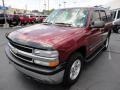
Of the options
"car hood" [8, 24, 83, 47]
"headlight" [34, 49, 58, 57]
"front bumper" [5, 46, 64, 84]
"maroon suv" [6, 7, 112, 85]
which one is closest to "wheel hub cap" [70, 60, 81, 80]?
"maroon suv" [6, 7, 112, 85]

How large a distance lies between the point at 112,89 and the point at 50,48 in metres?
1.86

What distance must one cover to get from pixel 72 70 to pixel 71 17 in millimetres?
1501

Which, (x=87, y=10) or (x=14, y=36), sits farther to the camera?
(x=87, y=10)

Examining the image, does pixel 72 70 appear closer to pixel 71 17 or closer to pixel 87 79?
pixel 87 79

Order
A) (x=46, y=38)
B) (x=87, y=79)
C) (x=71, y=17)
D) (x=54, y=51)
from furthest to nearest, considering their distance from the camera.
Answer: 1. (x=71, y=17)
2. (x=87, y=79)
3. (x=46, y=38)
4. (x=54, y=51)

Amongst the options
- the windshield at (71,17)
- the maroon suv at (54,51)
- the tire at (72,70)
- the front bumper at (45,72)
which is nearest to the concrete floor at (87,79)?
the tire at (72,70)

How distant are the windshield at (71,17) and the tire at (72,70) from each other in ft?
2.97

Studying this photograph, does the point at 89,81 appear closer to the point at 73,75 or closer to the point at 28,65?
the point at 73,75

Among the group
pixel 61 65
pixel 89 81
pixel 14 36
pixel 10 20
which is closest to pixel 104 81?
pixel 89 81

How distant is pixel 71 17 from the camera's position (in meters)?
4.09

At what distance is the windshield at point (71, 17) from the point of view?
12.9 ft

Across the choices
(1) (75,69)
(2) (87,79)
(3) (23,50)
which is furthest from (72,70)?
(3) (23,50)

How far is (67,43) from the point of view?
2.97 m

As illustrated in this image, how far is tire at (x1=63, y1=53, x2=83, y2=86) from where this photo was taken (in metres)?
3.12
